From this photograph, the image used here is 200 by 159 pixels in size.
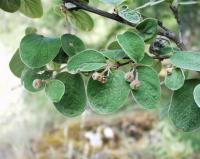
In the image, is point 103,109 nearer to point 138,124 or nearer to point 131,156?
point 131,156

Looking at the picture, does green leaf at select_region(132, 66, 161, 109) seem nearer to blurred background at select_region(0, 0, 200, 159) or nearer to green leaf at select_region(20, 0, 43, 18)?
green leaf at select_region(20, 0, 43, 18)

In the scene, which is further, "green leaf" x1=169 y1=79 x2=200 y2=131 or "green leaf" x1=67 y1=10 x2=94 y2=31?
"green leaf" x1=67 y1=10 x2=94 y2=31

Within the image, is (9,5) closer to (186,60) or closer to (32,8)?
(32,8)

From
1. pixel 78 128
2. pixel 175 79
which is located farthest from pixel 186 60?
pixel 78 128

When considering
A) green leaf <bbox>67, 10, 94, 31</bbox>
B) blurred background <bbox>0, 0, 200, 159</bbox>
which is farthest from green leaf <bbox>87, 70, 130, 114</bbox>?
blurred background <bbox>0, 0, 200, 159</bbox>

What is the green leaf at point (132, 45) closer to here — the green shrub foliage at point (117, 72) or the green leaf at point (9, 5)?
the green shrub foliage at point (117, 72)

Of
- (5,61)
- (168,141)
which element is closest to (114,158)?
(168,141)
